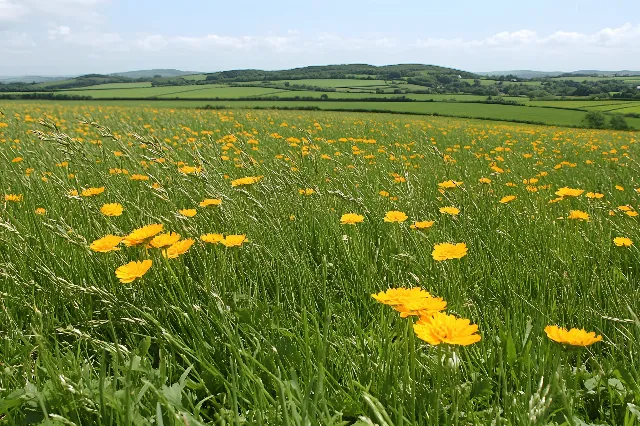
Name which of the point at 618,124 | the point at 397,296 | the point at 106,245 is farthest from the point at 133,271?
the point at 618,124

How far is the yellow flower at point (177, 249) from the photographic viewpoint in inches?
59.7

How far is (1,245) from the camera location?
6.95ft

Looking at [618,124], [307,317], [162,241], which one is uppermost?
[162,241]

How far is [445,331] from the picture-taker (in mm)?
937

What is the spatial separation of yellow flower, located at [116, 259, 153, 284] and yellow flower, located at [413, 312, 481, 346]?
2.92 ft

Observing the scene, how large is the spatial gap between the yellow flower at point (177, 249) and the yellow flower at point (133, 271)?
0.38ft

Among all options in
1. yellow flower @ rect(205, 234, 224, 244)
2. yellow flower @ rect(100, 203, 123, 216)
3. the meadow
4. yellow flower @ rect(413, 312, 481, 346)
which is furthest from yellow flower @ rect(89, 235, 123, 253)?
yellow flower @ rect(413, 312, 481, 346)

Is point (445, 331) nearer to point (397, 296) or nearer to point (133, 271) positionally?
point (397, 296)

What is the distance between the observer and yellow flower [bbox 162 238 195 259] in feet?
4.98

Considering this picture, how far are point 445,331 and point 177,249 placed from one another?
42.3 inches

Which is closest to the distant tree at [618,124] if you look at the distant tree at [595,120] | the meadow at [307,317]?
the distant tree at [595,120]

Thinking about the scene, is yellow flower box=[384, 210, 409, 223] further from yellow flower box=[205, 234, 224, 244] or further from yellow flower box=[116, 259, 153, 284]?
yellow flower box=[116, 259, 153, 284]

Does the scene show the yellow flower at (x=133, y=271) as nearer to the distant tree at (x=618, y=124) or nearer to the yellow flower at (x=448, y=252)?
the yellow flower at (x=448, y=252)

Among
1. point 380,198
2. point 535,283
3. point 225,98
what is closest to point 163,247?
point 535,283
